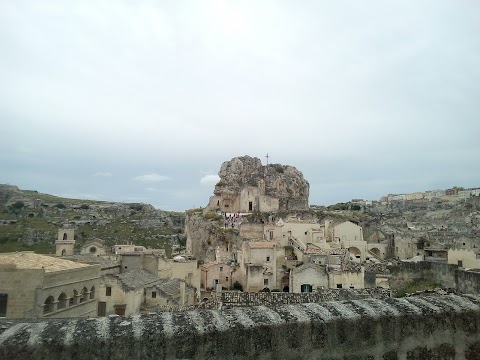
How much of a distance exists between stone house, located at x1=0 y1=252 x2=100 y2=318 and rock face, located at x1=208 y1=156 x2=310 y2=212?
49940 millimetres

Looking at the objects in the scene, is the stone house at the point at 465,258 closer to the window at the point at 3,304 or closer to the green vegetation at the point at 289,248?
the green vegetation at the point at 289,248

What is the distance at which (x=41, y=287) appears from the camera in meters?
15.7

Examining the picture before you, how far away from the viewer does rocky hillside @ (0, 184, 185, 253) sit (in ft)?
227

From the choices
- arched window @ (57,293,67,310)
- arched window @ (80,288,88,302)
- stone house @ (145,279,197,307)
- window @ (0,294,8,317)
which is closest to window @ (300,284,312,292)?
Result: stone house @ (145,279,197,307)

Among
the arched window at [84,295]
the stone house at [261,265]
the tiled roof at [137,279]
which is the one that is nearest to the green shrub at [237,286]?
the stone house at [261,265]

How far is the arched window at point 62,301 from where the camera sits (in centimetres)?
1710

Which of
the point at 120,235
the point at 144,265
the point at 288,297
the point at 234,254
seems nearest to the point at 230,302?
the point at 288,297

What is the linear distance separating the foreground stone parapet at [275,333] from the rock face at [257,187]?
62.9 m

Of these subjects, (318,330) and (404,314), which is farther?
(404,314)

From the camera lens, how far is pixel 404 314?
4180mm

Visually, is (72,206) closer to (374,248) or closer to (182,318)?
(374,248)

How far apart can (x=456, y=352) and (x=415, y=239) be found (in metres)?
49.8

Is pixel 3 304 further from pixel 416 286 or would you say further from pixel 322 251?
pixel 322 251

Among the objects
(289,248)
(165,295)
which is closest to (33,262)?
(165,295)
